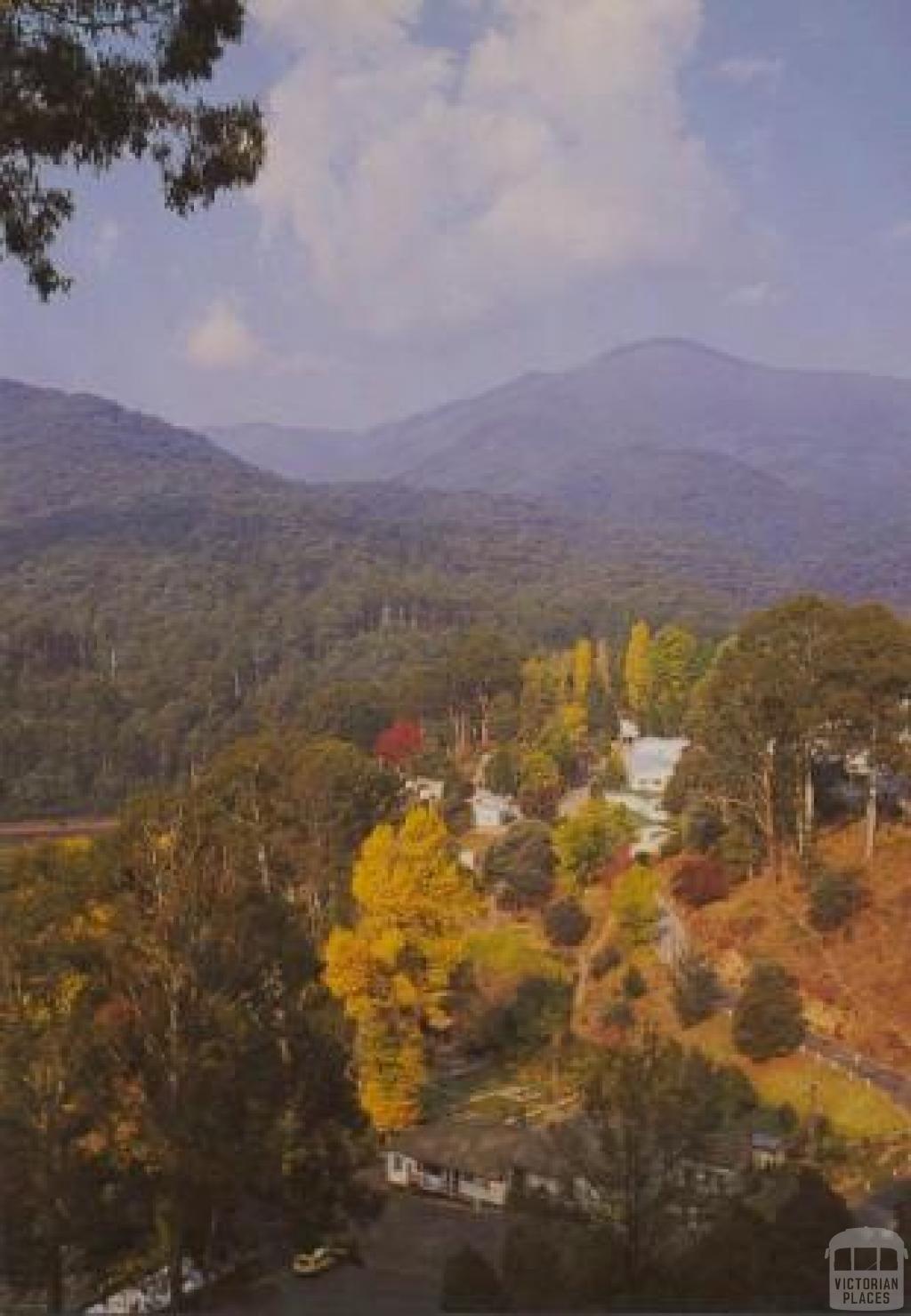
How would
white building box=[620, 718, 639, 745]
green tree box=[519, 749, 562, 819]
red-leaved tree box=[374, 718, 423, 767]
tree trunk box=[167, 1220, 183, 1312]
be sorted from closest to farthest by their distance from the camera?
1. tree trunk box=[167, 1220, 183, 1312]
2. green tree box=[519, 749, 562, 819]
3. white building box=[620, 718, 639, 745]
4. red-leaved tree box=[374, 718, 423, 767]

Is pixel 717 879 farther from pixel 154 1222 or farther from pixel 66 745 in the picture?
pixel 66 745

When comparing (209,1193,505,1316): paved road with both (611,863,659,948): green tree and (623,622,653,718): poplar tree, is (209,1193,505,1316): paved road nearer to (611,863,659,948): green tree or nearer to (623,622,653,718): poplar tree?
(611,863,659,948): green tree

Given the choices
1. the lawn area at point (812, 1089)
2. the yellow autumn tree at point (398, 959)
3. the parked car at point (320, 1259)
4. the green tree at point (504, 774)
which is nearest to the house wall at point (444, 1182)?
the yellow autumn tree at point (398, 959)

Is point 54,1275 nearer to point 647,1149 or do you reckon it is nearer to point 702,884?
point 647,1149

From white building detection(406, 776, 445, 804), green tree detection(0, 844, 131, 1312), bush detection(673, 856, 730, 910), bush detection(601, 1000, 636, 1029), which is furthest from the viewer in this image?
white building detection(406, 776, 445, 804)

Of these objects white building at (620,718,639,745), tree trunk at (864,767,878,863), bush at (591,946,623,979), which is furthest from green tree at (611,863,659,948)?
white building at (620,718,639,745)

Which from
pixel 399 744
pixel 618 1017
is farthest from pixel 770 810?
pixel 399 744

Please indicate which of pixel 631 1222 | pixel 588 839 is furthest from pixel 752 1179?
pixel 588 839
